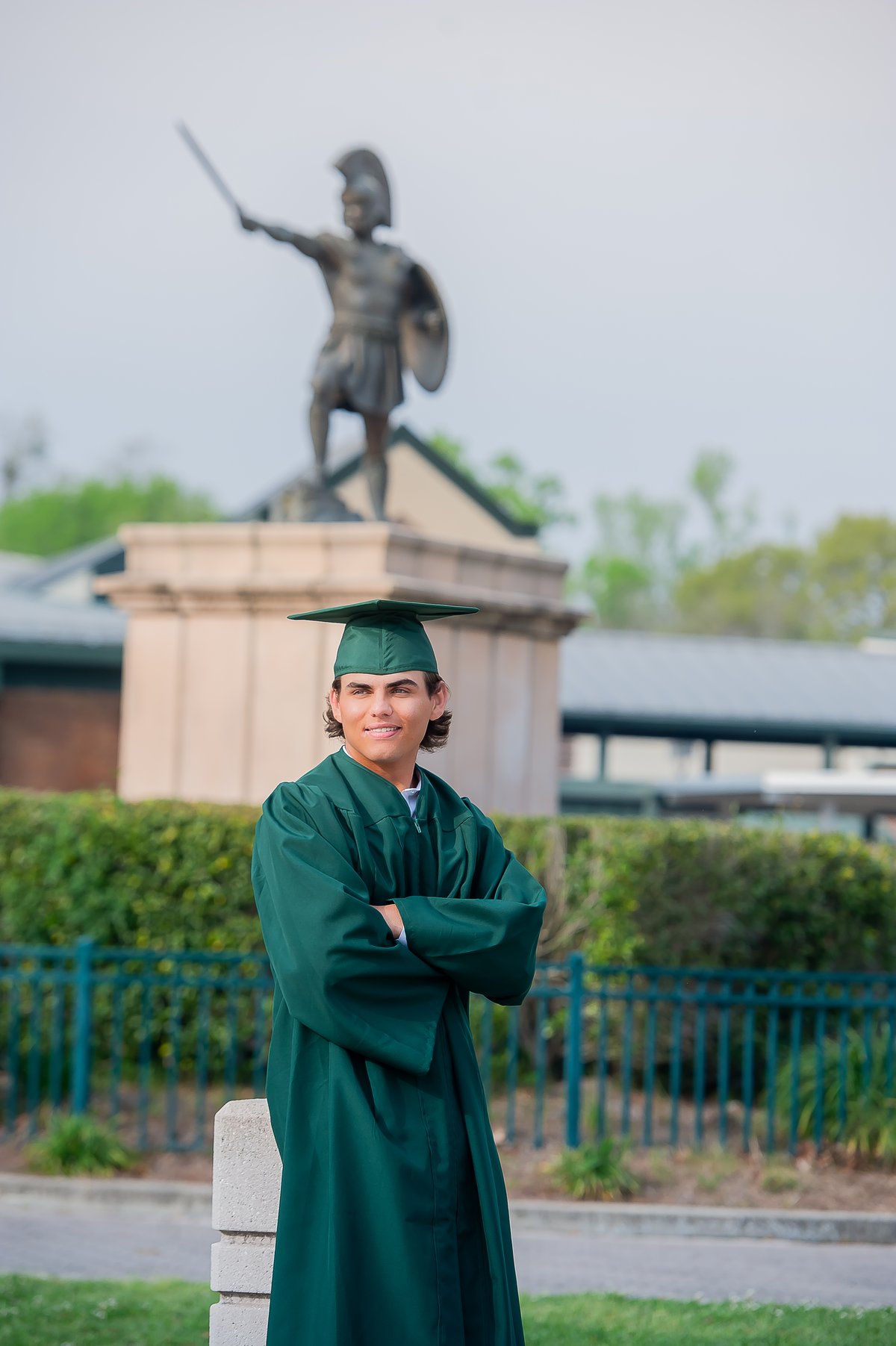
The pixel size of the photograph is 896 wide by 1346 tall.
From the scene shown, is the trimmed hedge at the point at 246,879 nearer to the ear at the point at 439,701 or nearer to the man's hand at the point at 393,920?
the ear at the point at 439,701

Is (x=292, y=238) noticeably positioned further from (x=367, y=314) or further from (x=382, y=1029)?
(x=382, y=1029)

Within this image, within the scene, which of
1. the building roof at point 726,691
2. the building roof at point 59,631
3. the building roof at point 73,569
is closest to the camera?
the building roof at point 59,631

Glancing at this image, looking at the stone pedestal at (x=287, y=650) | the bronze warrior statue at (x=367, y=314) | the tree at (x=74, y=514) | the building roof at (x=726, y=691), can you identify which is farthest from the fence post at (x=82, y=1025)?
the tree at (x=74, y=514)

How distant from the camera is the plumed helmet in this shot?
9.27 meters

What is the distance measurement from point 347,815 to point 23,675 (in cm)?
1688

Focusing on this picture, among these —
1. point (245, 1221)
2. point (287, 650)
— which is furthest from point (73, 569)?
point (245, 1221)

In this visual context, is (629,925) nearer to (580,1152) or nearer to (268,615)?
(580,1152)

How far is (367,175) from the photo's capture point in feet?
30.6

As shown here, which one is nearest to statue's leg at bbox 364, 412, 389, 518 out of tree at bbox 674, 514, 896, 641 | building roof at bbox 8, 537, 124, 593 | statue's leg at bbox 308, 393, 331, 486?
statue's leg at bbox 308, 393, 331, 486

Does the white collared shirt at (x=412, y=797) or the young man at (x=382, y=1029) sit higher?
the white collared shirt at (x=412, y=797)

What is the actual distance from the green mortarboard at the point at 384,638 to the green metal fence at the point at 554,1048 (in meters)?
4.51

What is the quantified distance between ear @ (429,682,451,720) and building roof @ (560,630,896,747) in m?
18.5

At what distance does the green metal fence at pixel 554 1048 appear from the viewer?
7.69m

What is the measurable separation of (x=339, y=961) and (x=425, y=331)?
720 cm
